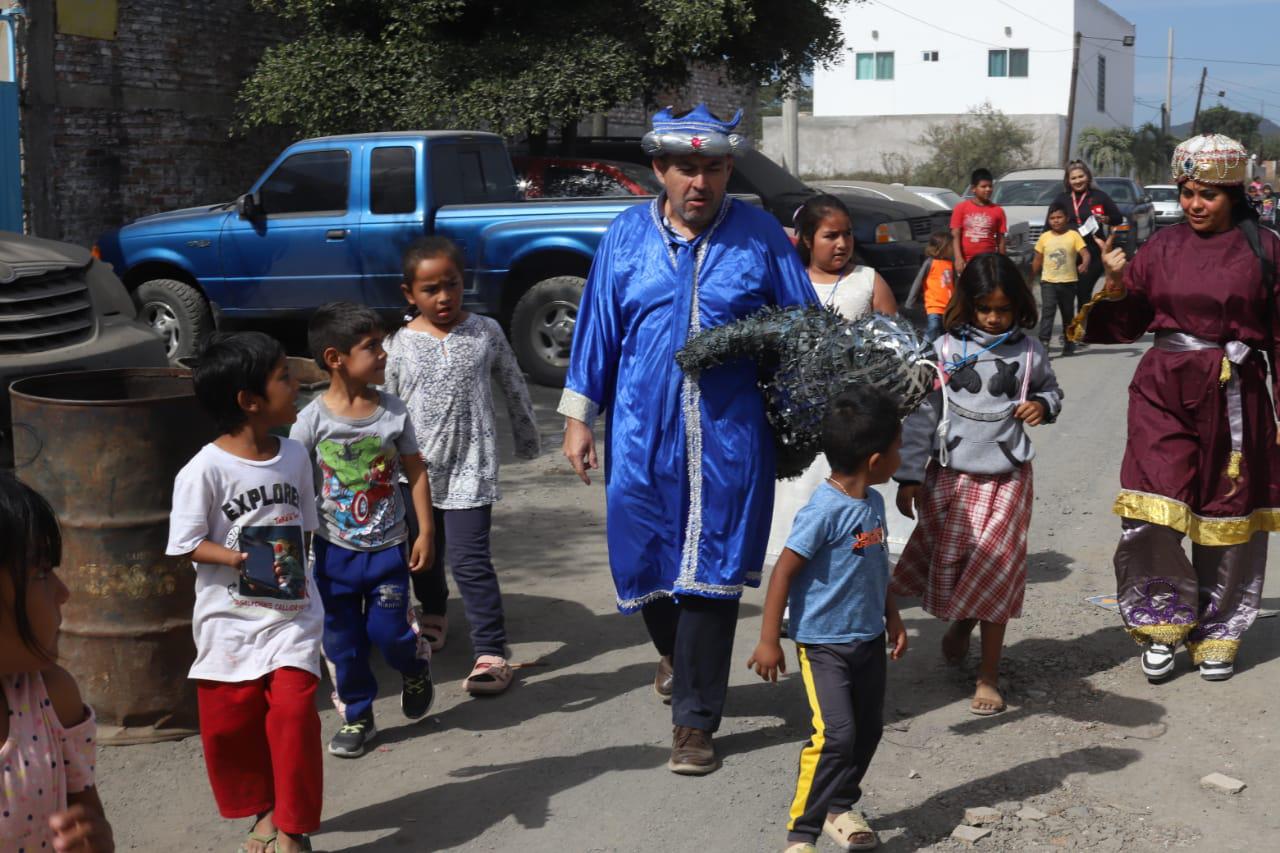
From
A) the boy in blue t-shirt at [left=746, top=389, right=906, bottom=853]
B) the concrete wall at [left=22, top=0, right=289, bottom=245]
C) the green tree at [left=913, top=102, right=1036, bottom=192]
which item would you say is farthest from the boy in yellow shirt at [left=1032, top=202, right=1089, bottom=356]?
the green tree at [left=913, top=102, right=1036, bottom=192]

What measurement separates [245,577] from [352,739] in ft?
3.51

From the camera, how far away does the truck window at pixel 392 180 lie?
11875 mm

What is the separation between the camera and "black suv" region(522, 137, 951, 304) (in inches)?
569

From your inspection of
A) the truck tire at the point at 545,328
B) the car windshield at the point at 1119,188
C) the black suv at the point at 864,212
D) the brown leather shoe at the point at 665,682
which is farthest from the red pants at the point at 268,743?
the car windshield at the point at 1119,188

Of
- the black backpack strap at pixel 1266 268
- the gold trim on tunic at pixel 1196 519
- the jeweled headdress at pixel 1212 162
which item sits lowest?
the gold trim on tunic at pixel 1196 519

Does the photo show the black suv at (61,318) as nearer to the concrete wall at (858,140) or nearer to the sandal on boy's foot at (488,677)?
the sandal on boy's foot at (488,677)

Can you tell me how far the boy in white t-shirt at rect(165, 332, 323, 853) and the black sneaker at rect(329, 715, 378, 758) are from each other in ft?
2.50

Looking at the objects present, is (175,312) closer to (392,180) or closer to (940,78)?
(392,180)

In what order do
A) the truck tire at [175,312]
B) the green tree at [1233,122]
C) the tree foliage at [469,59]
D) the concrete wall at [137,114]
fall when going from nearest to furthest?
the truck tire at [175,312] < the concrete wall at [137,114] < the tree foliage at [469,59] < the green tree at [1233,122]

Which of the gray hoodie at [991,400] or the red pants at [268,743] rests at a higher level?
the gray hoodie at [991,400]

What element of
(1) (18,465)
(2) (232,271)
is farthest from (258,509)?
(2) (232,271)

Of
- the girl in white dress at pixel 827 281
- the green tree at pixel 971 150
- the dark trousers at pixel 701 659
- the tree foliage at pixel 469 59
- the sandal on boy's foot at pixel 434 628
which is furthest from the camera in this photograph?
the green tree at pixel 971 150

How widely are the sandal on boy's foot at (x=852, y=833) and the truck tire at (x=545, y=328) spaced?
25.7 feet

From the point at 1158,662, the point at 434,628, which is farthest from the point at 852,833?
the point at 434,628
